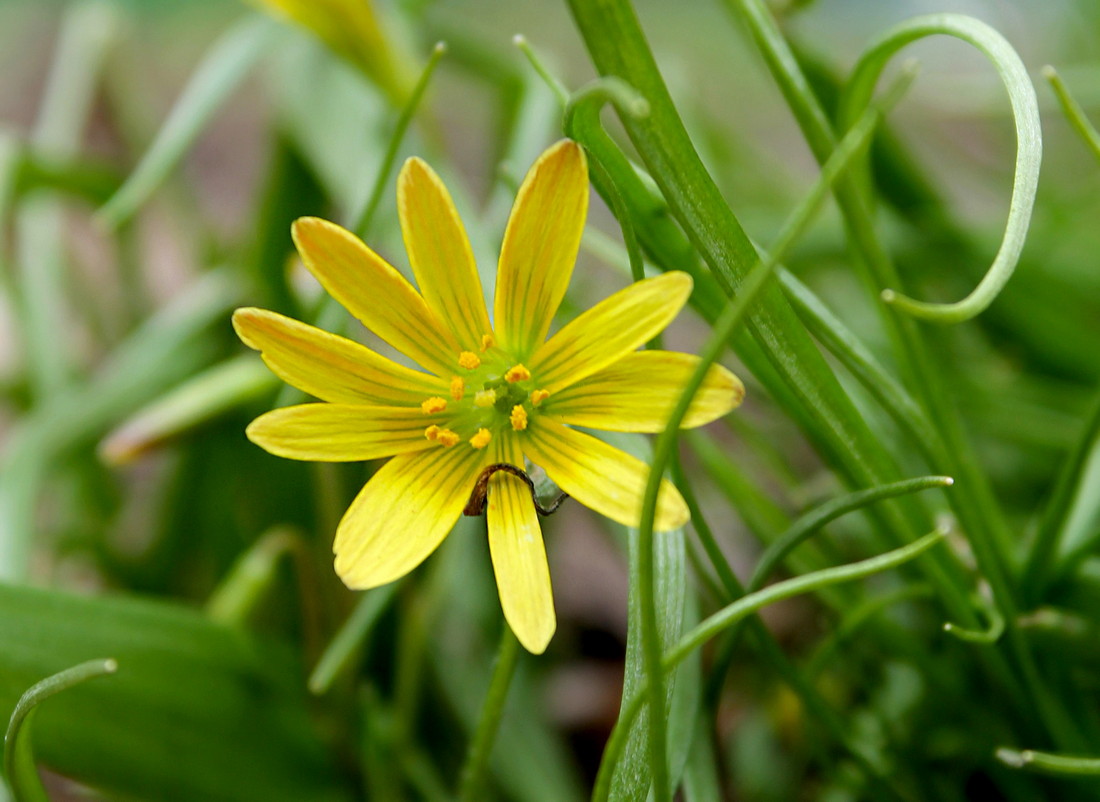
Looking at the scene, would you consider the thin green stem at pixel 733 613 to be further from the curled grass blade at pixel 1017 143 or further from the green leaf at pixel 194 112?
the green leaf at pixel 194 112

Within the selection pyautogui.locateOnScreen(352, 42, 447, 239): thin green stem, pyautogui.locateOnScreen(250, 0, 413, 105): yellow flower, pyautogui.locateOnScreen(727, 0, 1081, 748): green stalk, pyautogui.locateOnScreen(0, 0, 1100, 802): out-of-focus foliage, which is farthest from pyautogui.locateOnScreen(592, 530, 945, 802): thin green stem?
pyautogui.locateOnScreen(250, 0, 413, 105): yellow flower

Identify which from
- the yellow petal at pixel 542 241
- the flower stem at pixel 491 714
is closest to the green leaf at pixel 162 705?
the flower stem at pixel 491 714

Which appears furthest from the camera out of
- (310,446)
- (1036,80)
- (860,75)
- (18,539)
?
(1036,80)

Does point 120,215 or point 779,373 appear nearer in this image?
point 779,373

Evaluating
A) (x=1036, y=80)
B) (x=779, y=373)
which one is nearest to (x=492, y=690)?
(x=779, y=373)

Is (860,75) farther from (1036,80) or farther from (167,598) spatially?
(1036,80)

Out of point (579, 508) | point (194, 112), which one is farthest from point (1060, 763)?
point (194, 112)
